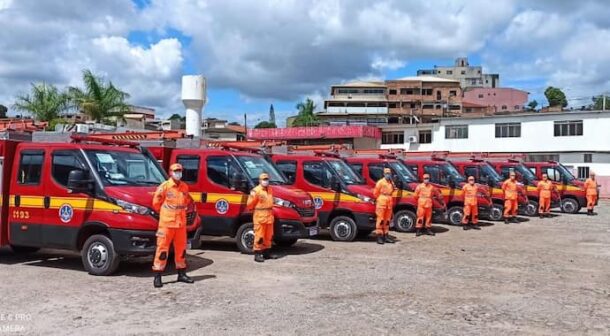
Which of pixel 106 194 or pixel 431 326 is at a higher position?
pixel 106 194

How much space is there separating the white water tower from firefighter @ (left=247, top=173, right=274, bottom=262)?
677 inches

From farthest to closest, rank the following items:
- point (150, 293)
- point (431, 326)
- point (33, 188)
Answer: point (33, 188) → point (150, 293) → point (431, 326)

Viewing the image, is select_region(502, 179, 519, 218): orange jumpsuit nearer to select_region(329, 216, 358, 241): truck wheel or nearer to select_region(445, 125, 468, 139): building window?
select_region(329, 216, 358, 241): truck wheel

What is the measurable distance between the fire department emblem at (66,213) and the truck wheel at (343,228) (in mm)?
6259

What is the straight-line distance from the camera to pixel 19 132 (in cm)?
1032

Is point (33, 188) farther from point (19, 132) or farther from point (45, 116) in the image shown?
point (45, 116)

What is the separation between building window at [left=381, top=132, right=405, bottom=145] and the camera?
53.1m

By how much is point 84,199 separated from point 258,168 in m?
3.95

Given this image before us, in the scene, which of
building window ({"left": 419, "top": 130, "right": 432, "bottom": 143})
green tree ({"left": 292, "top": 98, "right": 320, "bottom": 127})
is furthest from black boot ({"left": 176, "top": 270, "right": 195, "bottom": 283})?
green tree ({"left": 292, "top": 98, "right": 320, "bottom": 127})

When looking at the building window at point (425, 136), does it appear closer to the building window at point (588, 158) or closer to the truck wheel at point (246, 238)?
the building window at point (588, 158)

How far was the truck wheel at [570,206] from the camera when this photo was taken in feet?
79.4

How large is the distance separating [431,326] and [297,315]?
1.52 meters

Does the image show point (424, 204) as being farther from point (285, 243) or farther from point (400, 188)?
point (285, 243)

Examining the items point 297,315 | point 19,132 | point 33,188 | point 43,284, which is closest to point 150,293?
point 43,284
